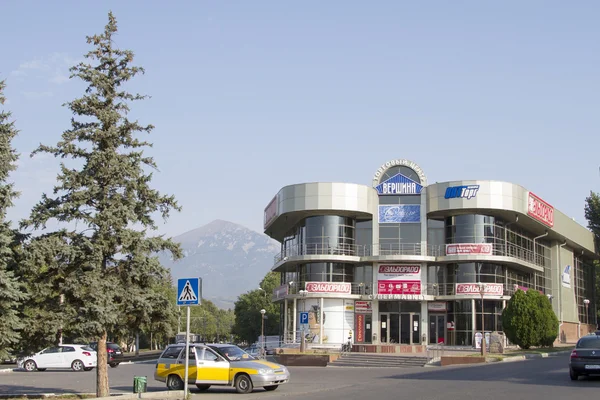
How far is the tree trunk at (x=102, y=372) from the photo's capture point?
20.1 m

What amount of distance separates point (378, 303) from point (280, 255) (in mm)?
12332

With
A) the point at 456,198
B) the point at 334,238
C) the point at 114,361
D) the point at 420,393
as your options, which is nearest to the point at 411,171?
the point at 456,198

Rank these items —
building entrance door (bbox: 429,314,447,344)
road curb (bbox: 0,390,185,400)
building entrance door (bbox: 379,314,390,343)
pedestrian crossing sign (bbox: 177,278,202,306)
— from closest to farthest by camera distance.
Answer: road curb (bbox: 0,390,185,400)
pedestrian crossing sign (bbox: 177,278,202,306)
building entrance door (bbox: 429,314,447,344)
building entrance door (bbox: 379,314,390,343)

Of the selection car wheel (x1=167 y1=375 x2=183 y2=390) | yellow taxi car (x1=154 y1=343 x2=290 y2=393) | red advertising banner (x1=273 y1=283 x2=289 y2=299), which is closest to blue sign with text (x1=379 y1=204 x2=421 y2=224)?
red advertising banner (x1=273 y1=283 x2=289 y2=299)

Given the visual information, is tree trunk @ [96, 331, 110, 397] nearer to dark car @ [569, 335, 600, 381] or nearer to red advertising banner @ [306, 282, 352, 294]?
dark car @ [569, 335, 600, 381]

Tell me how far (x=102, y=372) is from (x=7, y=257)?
4047 millimetres

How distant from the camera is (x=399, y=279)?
185 ft

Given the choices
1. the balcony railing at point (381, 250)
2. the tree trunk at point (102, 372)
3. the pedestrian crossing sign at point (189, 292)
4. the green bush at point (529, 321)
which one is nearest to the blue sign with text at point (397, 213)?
the balcony railing at point (381, 250)

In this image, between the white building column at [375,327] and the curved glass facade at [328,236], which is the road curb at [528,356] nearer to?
the white building column at [375,327]

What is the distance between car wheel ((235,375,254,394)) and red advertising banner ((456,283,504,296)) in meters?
34.9

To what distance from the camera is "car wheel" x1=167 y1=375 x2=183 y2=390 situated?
22953 millimetres

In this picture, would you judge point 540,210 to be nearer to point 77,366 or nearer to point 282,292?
point 282,292

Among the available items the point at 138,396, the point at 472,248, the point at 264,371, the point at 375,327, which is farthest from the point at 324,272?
the point at 138,396

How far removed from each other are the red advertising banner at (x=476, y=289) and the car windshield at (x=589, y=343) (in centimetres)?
3127
